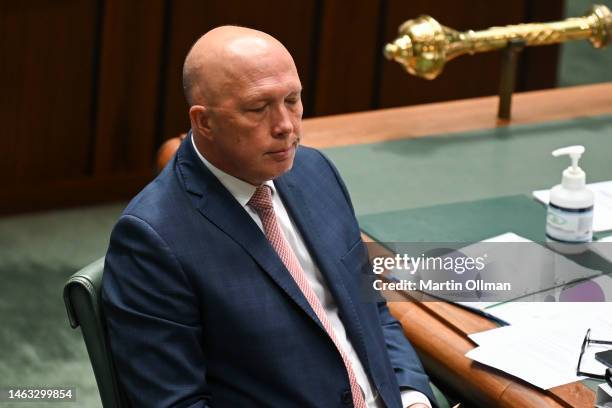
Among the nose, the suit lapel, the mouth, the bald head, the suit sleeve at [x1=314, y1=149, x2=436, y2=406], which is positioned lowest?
the suit sleeve at [x1=314, y1=149, x2=436, y2=406]

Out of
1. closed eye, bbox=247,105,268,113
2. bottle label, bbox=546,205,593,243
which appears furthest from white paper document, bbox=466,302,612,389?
closed eye, bbox=247,105,268,113

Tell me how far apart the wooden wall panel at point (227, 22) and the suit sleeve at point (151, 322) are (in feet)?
8.90

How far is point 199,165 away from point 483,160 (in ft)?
3.95

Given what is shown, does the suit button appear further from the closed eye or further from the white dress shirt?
the closed eye

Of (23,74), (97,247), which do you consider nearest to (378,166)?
(97,247)

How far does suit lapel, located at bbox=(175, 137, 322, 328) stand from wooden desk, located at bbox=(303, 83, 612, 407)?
32 cm

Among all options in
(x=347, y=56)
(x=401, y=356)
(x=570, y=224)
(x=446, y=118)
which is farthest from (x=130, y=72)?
(x=401, y=356)

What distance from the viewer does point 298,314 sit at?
1843 millimetres

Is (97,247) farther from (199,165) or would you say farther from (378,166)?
(199,165)

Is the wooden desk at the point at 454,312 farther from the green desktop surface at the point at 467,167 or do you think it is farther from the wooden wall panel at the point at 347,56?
the wooden wall panel at the point at 347,56

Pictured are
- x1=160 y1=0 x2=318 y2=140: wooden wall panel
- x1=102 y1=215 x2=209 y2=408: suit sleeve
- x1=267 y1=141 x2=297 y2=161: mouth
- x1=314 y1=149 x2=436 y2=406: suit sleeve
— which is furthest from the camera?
x1=160 y1=0 x2=318 y2=140: wooden wall panel

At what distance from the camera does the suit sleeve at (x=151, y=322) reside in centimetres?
172

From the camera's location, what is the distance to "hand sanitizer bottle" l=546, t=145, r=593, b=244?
2.27m

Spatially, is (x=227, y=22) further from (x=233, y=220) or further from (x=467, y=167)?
(x=233, y=220)
